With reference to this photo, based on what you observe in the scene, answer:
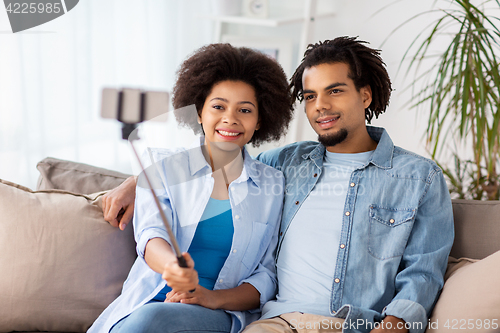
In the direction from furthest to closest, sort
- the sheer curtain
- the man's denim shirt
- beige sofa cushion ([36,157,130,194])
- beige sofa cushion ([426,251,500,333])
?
the sheer curtain, beige sofa cushion ([36,157,130,194]), the man's denim shirt, beige sofa cushion ([426,251,500,333])

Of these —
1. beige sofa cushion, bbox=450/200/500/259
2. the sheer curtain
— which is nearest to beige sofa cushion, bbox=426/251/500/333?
beige sofa cushion, bbox=450/200/500/259

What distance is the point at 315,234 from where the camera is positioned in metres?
1.39

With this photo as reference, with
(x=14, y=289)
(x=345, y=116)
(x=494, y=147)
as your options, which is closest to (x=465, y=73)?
(x=494, y=147)

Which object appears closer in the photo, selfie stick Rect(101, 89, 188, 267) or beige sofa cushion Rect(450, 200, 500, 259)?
selfie stick Rect(101, 89, 188, 267)

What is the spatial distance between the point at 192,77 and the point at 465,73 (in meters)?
1.02

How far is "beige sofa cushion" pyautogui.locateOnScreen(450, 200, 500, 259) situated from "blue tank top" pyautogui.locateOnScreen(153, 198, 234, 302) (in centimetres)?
72

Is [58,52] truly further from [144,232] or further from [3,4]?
[144,232]

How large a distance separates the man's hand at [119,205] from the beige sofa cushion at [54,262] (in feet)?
0.10

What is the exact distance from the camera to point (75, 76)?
2.17 meters

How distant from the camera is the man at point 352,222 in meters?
1.28

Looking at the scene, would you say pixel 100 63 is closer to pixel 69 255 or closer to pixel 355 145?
pixel 69 255

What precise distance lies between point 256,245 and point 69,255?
57 cm

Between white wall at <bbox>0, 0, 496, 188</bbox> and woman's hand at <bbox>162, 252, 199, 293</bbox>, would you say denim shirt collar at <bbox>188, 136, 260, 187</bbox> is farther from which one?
white wall at <bbox>0, 0, 496, 188</bbox>

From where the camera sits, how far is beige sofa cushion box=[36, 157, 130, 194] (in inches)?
63.0
